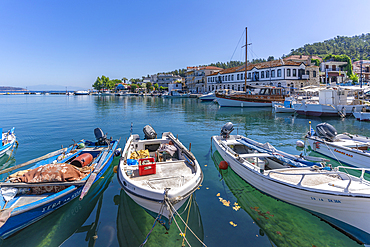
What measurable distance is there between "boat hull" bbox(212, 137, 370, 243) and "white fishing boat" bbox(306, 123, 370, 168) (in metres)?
5.30

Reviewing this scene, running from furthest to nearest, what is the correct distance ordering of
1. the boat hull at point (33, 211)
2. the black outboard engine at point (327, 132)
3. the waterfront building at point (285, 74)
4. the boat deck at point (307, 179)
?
the waterfront building at point (285, 74)
the black outboard engine at point (327, 132)
the boat deck at point (307, 179)
the boat hull at point (33, 211)

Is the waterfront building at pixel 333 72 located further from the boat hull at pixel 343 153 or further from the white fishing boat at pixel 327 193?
the white fishing boat at pixel 327 193

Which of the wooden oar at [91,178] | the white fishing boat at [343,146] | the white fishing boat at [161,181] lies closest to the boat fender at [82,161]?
the wooden oar at [91,178]

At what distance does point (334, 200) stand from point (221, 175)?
16.0 ft

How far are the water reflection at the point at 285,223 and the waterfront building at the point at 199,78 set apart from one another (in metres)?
80.3

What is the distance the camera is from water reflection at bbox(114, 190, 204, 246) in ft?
18.2

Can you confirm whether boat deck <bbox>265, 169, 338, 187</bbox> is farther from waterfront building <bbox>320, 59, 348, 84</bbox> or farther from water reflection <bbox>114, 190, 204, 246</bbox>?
waterfront building <bbox>320, 59, 348, 84</bbox>

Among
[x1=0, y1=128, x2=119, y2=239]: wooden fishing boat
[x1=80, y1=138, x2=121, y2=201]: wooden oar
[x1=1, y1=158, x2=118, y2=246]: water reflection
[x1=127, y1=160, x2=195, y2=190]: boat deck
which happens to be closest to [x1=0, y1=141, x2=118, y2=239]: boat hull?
[x1=0, y1=128, x2=119, y2=239]: wooden fishing boat

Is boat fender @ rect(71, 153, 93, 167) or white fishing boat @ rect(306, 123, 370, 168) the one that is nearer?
boat fender @ rect(71, 153, 93, 167)

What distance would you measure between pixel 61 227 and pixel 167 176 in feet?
11.9

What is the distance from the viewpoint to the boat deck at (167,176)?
20.0ft

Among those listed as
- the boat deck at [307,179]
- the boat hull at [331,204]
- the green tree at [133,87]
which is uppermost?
the green tree at [133,87]

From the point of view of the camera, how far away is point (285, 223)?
6.24 m

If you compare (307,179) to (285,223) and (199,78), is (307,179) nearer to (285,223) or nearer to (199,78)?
(285,223)
